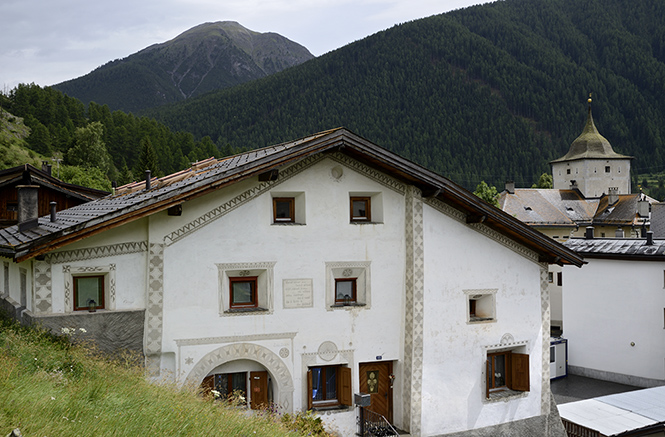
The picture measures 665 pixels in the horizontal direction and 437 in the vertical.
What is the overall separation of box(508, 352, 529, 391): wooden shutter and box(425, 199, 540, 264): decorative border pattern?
2858mm

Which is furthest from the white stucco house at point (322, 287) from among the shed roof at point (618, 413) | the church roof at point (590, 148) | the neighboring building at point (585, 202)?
the church roof at point (590, 148)

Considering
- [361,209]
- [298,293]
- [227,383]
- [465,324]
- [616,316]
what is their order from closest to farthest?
[227,383]
[298,293]
[361,209]
[465,324]
[616,316]

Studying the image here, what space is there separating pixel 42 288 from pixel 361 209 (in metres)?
8.10

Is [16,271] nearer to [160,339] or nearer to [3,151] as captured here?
[160,339]

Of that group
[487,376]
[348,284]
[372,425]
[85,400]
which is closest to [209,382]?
[348,284]

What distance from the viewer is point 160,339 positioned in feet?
48.9

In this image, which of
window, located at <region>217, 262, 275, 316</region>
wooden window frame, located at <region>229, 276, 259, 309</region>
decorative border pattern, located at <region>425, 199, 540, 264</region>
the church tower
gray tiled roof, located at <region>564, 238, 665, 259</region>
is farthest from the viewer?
the church tower

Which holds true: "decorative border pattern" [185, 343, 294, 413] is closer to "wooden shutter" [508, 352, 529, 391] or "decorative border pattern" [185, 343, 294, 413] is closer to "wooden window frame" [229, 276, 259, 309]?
"wooden window frame" [229, 276, 259, 309]

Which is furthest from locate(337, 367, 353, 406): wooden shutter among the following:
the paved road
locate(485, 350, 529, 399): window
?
the paved road

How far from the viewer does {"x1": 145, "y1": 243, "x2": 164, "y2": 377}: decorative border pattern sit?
48.6ft

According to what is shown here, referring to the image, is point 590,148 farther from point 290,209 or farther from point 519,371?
point 290,209

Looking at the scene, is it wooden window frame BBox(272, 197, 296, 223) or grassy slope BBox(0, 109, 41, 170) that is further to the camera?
grassy slope BBox(0, 109, 41, 170)

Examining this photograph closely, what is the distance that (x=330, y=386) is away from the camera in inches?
672

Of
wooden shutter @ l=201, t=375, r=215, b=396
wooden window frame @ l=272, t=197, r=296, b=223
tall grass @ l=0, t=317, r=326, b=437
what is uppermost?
wooden window frame @ l=272, t=197, r=296, b=223
